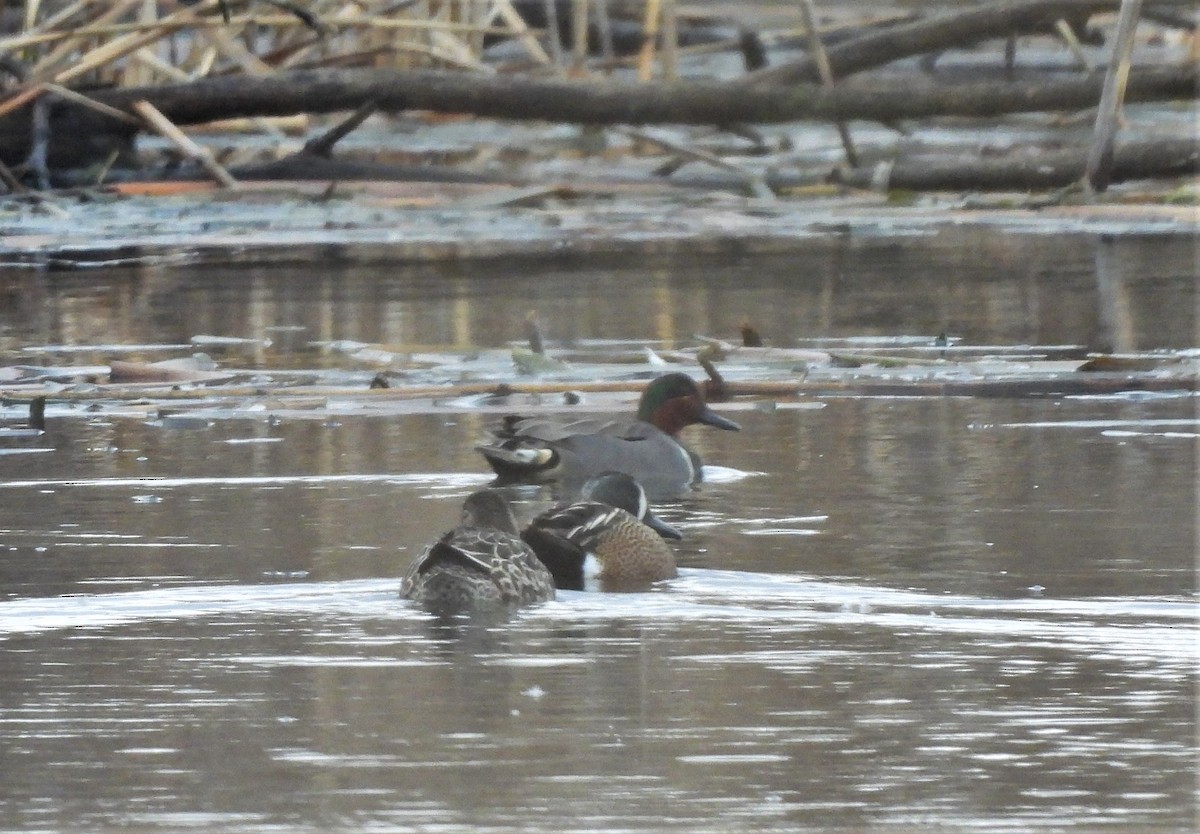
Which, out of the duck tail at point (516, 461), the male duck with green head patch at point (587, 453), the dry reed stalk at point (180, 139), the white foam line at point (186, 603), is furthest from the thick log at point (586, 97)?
the white foam line at point (186, 603)

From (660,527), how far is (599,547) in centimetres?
41

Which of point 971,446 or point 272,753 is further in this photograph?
point 971,446

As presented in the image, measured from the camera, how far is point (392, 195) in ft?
54.0

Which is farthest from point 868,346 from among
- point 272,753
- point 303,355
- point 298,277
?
point 272,753

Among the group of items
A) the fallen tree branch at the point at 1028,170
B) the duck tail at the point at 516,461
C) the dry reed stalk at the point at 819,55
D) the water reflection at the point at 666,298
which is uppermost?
the dry reed stalk at the point at 819,55

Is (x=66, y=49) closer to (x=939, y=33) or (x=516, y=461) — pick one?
(x=939, y=33)

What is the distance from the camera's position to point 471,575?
5.68m

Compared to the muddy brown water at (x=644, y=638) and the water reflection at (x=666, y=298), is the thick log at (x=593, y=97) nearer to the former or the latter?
the water reflection at (x=666, y=298)

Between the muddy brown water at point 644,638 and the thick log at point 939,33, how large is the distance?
5948 mm

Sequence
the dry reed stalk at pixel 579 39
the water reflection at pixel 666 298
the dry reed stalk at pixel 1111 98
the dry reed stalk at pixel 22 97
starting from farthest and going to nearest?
the dry reed stalk at pixel 579 39 < the dry reed stalk at pixel 22 97 < the dry reed stalk at pixel 1111 98 < the water reflection at pixel 666 298

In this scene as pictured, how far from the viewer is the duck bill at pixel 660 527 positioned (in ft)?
21.5

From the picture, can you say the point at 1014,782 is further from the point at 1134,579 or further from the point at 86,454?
the point at 86,454

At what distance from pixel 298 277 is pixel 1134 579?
7.88 meters

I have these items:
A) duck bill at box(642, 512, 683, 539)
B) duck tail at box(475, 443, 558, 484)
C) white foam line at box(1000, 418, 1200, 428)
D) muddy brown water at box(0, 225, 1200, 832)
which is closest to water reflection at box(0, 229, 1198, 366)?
muddy brown water at box(0, 225, 1200, 832)
